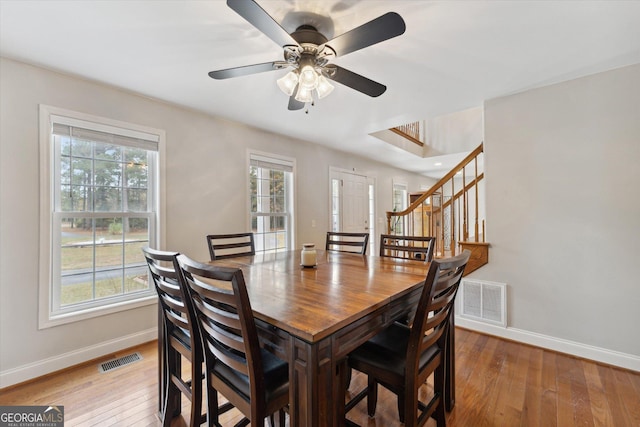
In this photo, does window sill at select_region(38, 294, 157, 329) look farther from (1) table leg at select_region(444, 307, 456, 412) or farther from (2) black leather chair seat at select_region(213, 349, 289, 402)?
(1) table leg at select_region(444, 307, 456, 412)

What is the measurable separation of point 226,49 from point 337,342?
207cm

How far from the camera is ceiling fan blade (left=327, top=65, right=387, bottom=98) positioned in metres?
1.66

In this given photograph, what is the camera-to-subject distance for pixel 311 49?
1576mm

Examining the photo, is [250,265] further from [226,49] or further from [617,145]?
[617,145]

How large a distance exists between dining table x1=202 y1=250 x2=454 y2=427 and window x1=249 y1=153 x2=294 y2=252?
1.98 metres

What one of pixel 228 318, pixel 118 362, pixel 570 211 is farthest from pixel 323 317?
pixel 570 211

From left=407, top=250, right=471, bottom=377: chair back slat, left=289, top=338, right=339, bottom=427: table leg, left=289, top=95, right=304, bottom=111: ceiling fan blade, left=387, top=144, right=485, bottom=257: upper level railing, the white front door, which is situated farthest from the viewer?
the white front door

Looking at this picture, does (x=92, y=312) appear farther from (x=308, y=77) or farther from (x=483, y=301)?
(x=483, y=301)

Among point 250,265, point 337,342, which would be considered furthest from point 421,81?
point 337,342

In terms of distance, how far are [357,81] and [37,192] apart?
2596mm

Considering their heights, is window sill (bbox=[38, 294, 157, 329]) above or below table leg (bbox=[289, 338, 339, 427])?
below

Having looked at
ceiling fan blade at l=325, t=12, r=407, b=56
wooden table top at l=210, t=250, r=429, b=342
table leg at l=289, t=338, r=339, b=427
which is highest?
ceiling fan blade at l=325, t=12, r=407, b=56

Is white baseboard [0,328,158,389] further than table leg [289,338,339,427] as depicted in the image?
Yes

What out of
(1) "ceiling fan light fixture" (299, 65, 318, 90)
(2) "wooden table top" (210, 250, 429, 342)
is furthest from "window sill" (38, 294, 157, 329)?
(1) "ceiling fan light fixture" (299, 65, 318, 90)
